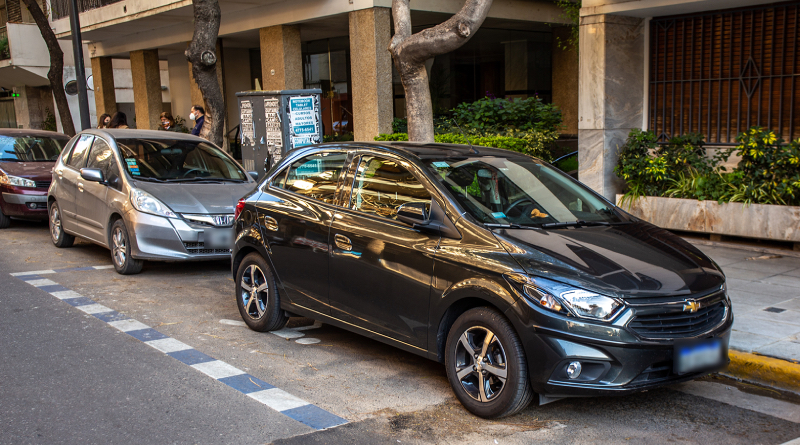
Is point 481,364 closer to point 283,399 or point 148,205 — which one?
point 283,399

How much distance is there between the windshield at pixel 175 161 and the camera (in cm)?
889

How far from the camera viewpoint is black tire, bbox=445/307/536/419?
13.3ft

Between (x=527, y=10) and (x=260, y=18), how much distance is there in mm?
6412

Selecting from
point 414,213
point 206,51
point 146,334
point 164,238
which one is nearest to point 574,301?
point 414,213

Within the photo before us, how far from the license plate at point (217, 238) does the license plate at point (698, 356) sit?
5.51 m

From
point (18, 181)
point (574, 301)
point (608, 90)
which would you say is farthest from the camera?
point (18, 181)

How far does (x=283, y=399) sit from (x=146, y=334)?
205 centimetres

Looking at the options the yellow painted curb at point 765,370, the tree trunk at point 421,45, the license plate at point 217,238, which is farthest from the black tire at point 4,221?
the yellow painted curb at point 765,370

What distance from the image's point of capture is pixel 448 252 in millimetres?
4465

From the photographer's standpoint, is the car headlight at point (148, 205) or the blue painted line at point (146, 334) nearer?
the blue painted line at point (146, 334)

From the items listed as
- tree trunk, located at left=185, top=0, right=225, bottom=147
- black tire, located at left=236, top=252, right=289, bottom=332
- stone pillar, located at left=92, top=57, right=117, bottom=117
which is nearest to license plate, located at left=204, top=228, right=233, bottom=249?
black tire, located at left=236, top=252, right=289, bottom=332

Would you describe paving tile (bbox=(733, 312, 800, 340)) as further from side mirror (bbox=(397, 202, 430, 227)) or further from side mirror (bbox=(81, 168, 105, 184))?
side mirror (bbox=(81, 168, 105, 184))

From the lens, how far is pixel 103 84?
2541 centimetres

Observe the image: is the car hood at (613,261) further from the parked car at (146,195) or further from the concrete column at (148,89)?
the concrete column at (148,89)
